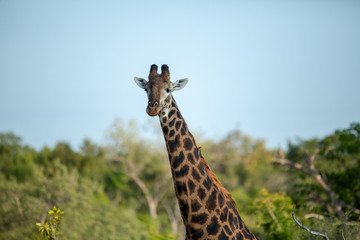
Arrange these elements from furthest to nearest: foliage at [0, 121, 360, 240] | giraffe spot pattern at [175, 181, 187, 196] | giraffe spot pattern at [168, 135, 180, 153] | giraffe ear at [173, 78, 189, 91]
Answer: foliage at [0, 121, 360, 240], giraffe ear at [173, 78, 189, 91], giraffe spot pattern at [168, 135, 180, 153], giraffe spot pattern at [175, 181, 187, 196]

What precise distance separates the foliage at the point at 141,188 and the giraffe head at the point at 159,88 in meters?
4.26

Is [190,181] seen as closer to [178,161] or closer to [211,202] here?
[178,161]

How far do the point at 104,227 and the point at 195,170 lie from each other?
18.9 m

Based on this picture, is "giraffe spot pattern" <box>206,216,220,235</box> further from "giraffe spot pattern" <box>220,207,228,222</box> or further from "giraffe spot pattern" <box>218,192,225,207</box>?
"giraffe spot pattern" <box>218,192,225,207</box>

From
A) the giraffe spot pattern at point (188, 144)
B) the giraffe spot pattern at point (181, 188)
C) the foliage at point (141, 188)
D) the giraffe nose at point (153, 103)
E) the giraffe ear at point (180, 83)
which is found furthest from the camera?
the foliage at point (141, 188)

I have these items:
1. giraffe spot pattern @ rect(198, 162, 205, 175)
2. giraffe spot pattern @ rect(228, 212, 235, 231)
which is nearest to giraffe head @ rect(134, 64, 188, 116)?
giraffe spot pattern @ rect(198, 162, 205, 175)

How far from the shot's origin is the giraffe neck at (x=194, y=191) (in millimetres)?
7215

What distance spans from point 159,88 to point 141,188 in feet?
135

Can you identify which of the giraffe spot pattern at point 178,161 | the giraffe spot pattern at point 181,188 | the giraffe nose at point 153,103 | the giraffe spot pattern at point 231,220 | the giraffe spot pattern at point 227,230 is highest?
the giraffe nose at point 153,103

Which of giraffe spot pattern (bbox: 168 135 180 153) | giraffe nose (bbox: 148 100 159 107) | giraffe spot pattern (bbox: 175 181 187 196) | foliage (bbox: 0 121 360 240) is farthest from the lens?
foliage (bbox: 0 121 360 240)

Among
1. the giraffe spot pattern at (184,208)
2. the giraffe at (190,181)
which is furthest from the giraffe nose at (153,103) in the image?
the giraffe spot pattern at (184,208)

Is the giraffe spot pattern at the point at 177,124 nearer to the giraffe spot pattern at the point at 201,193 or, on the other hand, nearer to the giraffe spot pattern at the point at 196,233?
the giraffe spot pattern at the point at 201,193

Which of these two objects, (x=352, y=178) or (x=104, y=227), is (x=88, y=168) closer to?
(x=104, y=227)

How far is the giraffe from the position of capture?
721 centimetres
